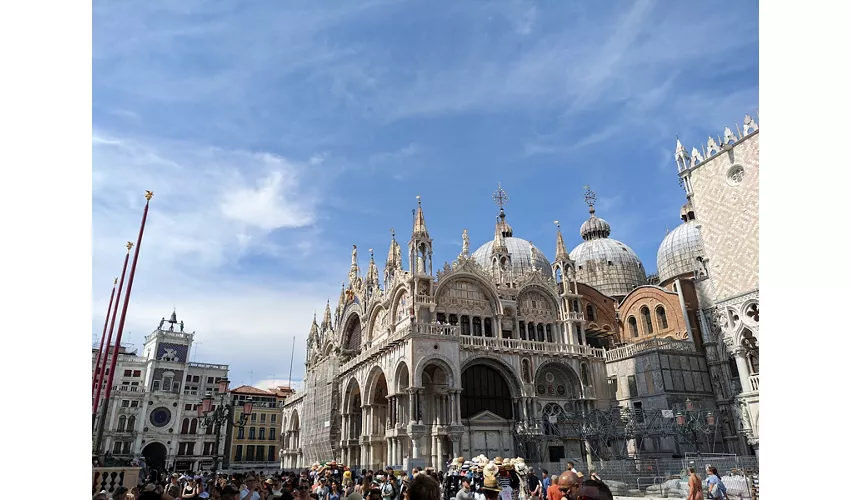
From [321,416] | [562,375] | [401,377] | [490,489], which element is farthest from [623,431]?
[490,489]

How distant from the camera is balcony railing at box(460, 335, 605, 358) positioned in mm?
29688

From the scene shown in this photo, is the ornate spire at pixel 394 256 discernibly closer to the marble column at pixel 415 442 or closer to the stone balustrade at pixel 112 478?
the marble column at pixel 415 442

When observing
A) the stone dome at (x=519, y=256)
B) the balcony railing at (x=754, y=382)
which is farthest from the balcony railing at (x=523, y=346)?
the stone dome at (x=519, y=256)

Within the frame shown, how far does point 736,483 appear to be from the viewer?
54.8 ft

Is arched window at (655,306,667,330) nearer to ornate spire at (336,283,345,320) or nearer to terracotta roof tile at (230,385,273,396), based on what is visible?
ornate spire at (336,283,345,320)

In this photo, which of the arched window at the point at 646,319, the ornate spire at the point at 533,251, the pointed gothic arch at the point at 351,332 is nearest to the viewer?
the arched window at the point at 646,319

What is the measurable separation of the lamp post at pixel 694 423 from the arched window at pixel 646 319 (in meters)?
9.35

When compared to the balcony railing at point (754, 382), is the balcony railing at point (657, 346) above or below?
above

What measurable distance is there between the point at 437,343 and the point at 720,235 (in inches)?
632

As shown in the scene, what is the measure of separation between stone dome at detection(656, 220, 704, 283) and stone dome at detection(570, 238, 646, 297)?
7.82 ft

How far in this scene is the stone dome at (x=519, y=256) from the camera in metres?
44.9

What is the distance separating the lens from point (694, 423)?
2636 centimetres
